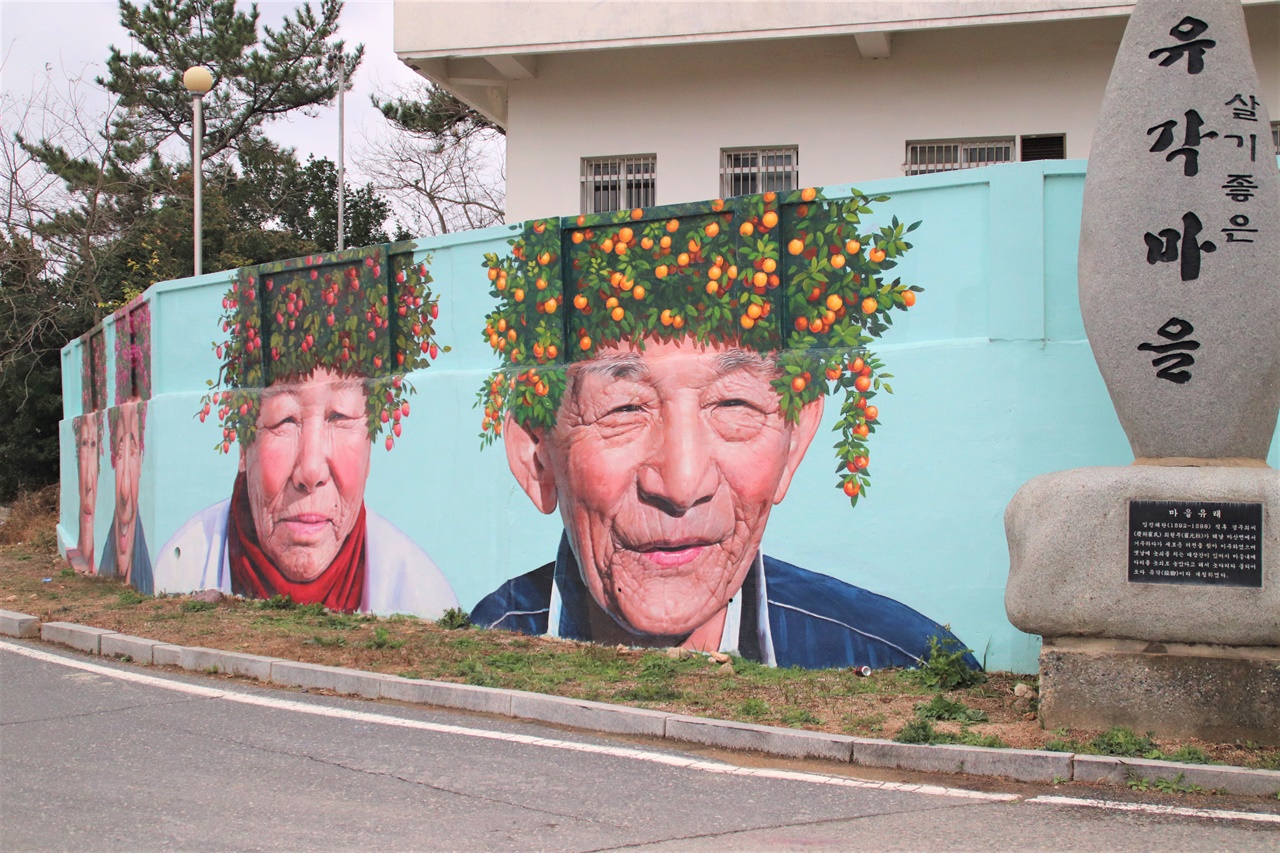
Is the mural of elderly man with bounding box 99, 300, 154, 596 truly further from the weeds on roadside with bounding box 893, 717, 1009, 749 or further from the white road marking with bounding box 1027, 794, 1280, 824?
the white road marking with bounding box 1027, 794, 1280, 824

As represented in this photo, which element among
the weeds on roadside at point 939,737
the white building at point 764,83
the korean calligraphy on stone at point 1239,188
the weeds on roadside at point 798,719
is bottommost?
the weeds on roadside at point 798,719

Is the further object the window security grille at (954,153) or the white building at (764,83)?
the window security grille at (954,153)

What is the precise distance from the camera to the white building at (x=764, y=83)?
14273mm

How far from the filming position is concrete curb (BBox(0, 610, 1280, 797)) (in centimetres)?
618

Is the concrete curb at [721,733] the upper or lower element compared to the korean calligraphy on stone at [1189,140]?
lower

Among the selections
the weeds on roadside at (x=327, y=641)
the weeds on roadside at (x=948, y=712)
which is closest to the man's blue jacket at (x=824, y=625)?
the weeds on roadside at (x=948, y=712)

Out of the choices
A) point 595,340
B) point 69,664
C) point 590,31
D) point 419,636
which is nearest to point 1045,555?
point 595,340

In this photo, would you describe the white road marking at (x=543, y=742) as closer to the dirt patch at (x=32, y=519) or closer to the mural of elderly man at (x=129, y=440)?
the mural of elderly man at (x=129, y=440)

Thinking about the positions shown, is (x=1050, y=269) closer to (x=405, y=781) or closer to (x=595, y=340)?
(x=595, y=340)

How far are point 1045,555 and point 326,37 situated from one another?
37.3m

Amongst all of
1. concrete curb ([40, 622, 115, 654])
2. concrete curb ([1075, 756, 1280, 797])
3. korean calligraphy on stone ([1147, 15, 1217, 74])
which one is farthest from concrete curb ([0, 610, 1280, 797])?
korean calligraphy on stone ([1147, 15, 1217, 74])

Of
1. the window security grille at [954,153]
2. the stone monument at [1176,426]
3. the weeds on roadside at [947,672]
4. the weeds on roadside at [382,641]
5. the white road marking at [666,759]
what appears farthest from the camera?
the window security grille at [954,153]

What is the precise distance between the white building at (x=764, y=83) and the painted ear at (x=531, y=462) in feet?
18.8

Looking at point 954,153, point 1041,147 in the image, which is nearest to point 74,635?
point 954,153
